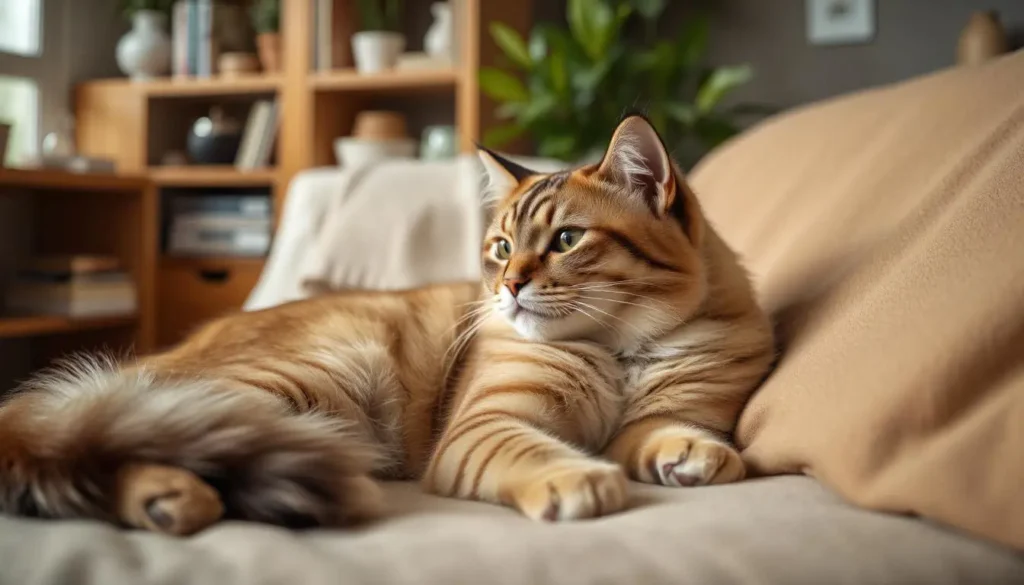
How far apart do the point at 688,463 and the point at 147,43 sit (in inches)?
136

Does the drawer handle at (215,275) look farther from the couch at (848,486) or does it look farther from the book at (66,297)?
the couch at (848,486)

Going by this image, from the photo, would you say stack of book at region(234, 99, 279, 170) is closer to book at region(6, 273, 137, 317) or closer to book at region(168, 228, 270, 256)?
book at region(168, 228, 270, 256)

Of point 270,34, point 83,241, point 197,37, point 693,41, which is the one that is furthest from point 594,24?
point 83,241

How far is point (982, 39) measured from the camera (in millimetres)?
2869

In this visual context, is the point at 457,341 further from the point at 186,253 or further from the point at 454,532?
the point at 186,253

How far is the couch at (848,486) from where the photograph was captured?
0.77 metres

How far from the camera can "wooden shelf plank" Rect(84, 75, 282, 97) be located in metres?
3.59

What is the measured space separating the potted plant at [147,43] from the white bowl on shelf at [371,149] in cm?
95

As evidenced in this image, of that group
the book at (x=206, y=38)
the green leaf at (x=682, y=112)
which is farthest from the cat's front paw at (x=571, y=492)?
the book at (x=206, y=38)

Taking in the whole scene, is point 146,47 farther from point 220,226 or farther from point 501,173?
point 501,173

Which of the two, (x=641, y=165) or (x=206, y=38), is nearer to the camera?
(x=641, y=165)

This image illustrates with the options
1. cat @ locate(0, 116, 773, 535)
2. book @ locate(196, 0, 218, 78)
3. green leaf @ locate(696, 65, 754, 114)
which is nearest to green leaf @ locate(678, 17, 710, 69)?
green leaf @ locate(696, 65, 754, 114)

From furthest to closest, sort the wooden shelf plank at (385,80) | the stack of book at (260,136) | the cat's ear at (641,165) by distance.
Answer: the stack of book at (260,136) < the wooden shelf plank at (385,80) < the cat's ear at (641,165)

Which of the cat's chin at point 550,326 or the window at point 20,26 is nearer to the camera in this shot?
the cat's chin at point 550,326
